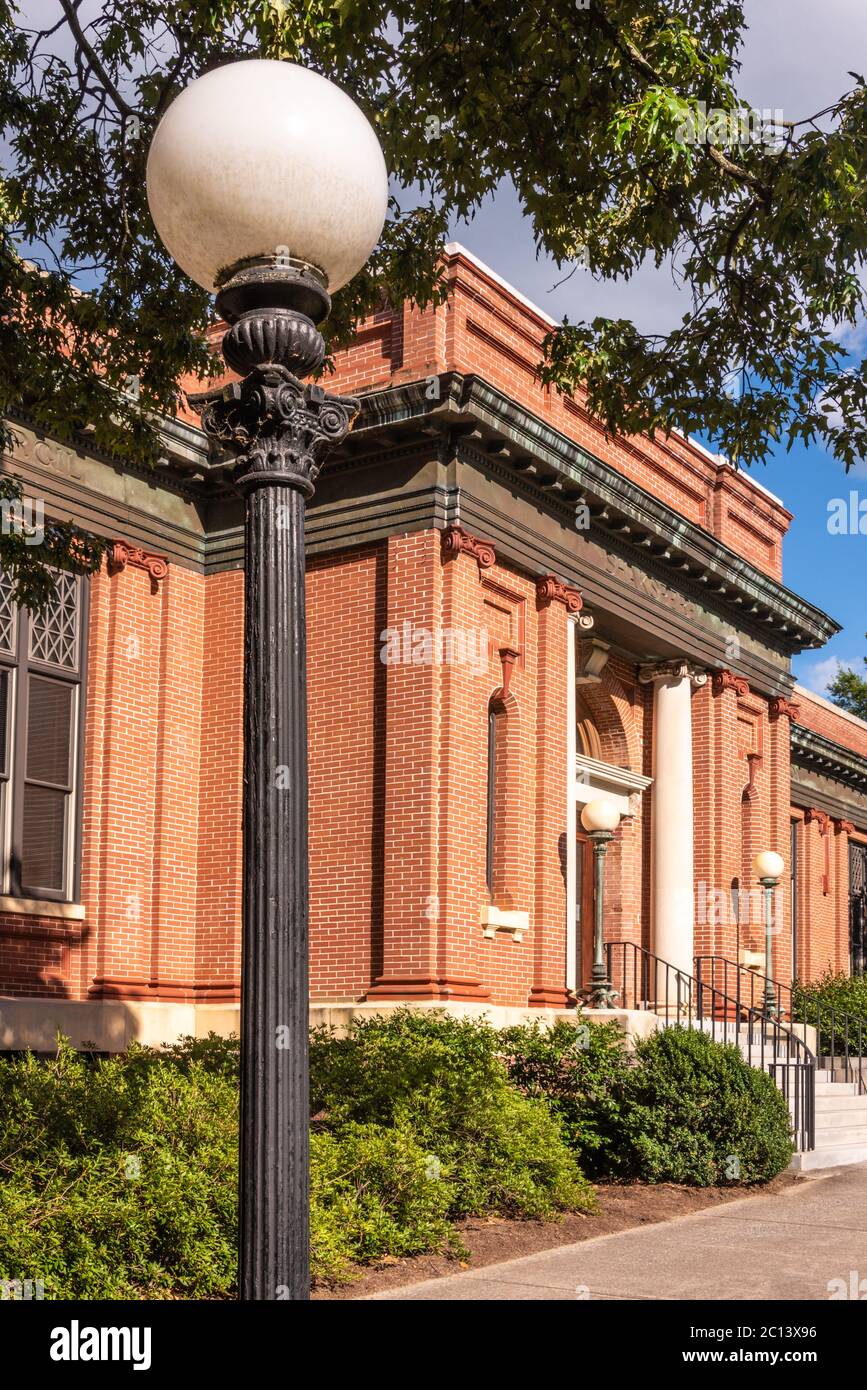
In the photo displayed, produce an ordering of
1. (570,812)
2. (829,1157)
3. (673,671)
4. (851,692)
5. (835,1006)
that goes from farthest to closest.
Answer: (851,692) → (835,1006) → (673,671) → (570,812) → (829,1157)

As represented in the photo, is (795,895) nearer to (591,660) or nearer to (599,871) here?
(591,660)

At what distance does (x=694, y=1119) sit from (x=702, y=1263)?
381 cm

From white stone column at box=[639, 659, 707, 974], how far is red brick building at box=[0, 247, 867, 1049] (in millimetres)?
2568

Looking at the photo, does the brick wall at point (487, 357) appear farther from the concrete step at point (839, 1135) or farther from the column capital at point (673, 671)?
the concrete step at point (839, 1135)

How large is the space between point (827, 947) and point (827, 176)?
25937 mm

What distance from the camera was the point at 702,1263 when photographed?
377 inches

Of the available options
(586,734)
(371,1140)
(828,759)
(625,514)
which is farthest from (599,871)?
(828,759)

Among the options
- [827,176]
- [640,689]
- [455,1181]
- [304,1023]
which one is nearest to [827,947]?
[640,689]

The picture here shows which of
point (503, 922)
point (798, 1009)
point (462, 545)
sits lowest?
point (798, 1009)

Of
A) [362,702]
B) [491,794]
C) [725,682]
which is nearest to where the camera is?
[362,702]

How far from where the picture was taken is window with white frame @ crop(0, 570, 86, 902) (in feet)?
51.3

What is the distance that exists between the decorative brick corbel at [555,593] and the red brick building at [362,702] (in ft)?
0.09

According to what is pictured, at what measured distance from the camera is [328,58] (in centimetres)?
935
